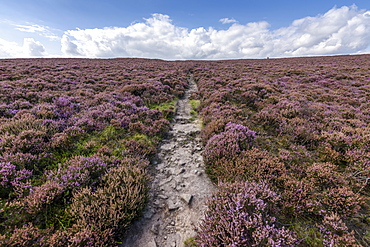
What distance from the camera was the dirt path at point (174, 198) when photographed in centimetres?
357

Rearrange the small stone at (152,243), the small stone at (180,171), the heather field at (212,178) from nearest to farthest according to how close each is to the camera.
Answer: the heather field at (212,178) < the small stone at (152,243) < the small stone at (180,171)

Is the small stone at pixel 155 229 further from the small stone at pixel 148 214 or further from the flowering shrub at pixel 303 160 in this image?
the flowering shrub at pixel 303 160

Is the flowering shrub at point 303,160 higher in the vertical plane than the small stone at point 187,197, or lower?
higher

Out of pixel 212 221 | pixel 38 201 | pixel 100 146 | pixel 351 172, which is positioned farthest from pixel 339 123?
pixel 38 201

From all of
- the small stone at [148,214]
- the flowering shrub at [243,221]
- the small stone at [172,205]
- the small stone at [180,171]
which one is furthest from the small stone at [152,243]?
the small stone at [180,171]

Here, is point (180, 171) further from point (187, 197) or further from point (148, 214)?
point (148, 214)

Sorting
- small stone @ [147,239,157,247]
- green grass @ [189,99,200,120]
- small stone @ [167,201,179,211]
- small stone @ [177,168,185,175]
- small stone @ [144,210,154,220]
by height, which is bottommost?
small stone @ [147,239,157,247]

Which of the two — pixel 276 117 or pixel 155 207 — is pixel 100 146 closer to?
pixel 155 207

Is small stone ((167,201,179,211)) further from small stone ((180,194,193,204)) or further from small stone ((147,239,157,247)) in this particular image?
small stone ((147,239,157,247))

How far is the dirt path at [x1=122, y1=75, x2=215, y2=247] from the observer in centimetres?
357

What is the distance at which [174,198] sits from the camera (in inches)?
179

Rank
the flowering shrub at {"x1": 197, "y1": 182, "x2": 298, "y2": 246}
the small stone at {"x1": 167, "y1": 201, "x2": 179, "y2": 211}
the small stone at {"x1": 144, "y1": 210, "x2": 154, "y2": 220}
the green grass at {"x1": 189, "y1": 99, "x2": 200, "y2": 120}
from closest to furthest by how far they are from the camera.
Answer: the flowering shrub at {"x1": 197, "y1": 182, "x2": 298, "y2": 246} < the small stone at {"x1": 144, "y1": 210, "x2": 154, "y2": 220} < the small stone at {"x1": 167, "y1": 201, "x2": 179, "y2": 211} < the green grass at {"x1": 189, "y1": 99, "x2": 200, "y2": 120}

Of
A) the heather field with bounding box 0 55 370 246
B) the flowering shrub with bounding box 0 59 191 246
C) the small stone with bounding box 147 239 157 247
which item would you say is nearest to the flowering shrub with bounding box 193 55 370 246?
the heather field with bounding box 0 55 370 246

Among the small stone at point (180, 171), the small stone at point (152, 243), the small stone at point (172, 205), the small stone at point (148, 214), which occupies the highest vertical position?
the small stone at point (180, 171)
